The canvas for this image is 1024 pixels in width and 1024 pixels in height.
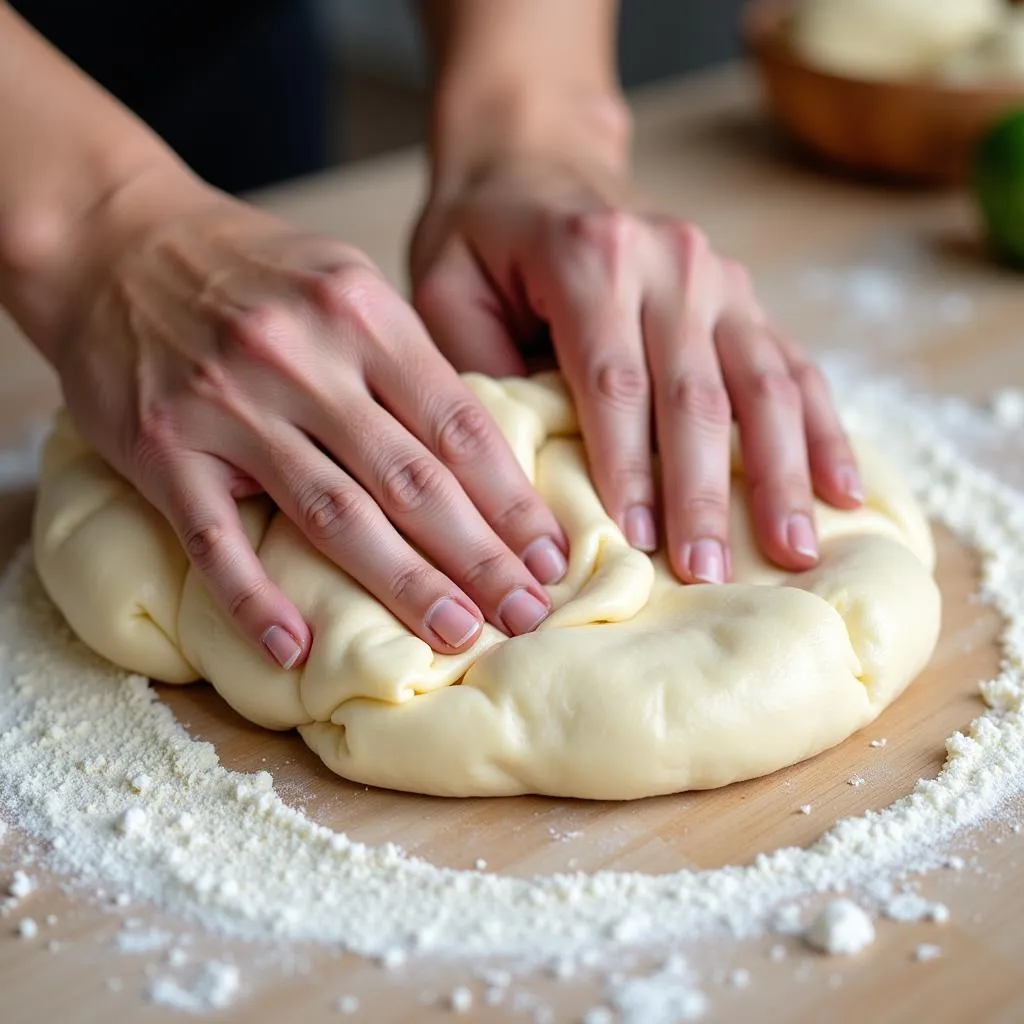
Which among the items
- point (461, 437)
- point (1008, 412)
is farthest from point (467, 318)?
point (1008, 412)

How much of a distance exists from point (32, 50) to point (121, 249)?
0.94ft

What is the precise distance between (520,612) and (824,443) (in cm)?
43

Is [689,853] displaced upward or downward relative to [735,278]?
downward

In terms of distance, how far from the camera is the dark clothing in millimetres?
2307

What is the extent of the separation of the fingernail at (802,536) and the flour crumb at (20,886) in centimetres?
80

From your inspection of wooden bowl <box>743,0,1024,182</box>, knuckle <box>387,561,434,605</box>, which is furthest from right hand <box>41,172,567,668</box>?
wooden bowl <box>743,0,1024,182</box>

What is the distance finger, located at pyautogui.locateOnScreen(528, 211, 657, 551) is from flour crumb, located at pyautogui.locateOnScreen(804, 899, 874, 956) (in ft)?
1.46

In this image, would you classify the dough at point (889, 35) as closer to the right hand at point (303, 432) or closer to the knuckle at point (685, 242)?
the knuckle at point (685, 242)

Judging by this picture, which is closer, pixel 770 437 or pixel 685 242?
pixel 770 437

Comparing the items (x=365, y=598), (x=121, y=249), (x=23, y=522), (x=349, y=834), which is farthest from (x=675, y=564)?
(x=23, y=522)

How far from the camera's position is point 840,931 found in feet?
3.60

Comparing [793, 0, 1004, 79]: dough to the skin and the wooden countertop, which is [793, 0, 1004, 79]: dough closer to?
the wooden countertop

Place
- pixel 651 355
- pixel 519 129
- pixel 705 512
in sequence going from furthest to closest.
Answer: pixel 519 129, pixel 651 355, pixel 705 512

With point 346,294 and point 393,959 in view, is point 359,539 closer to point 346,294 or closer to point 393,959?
point 346,294
